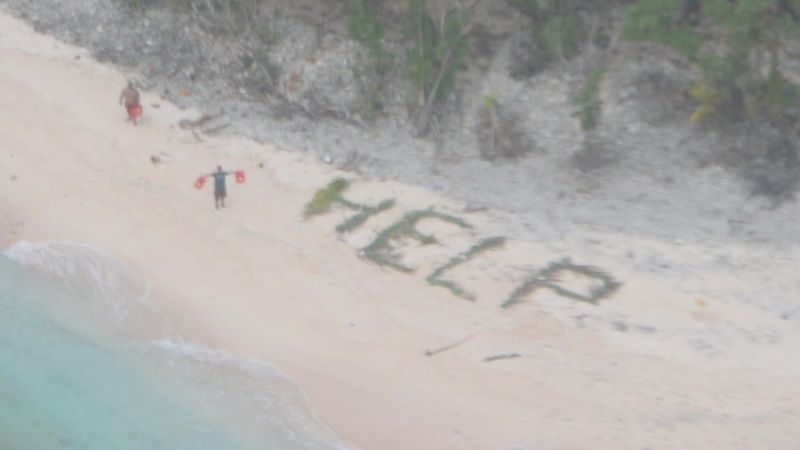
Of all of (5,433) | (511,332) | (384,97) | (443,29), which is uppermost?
(443,29)

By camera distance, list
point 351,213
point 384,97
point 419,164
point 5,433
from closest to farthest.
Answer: point 5,433
point 351,213
point 419,164
point 384,97

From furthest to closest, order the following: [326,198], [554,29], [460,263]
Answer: [554,29], [326,198], [460,263]

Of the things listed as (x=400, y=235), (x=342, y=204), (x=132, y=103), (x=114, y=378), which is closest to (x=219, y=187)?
(x=342, y=204)

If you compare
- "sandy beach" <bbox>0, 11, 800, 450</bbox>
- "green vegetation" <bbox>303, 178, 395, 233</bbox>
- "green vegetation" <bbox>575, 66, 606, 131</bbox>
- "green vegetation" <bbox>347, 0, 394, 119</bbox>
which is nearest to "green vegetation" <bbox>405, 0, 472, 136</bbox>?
"green vegetation" <bbox>347, 0, 394, 119</bbox>

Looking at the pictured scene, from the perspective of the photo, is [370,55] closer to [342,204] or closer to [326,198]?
[326,198]

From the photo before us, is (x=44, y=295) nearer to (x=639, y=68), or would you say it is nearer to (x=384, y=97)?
(x=384, y=97)

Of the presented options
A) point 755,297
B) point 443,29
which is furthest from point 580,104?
point 755,297
